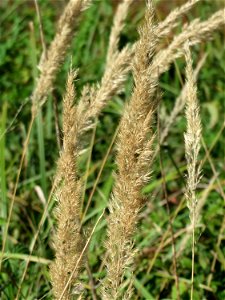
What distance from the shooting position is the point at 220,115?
4.32 m

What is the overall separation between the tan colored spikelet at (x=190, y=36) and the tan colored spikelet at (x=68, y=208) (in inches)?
24.7

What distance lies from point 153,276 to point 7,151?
1.19m

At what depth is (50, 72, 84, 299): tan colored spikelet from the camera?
5.24ft

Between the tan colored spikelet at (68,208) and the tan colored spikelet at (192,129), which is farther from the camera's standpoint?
the tan colored spikelet at (192,129)

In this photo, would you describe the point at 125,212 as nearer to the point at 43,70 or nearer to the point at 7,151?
the point at 43,70

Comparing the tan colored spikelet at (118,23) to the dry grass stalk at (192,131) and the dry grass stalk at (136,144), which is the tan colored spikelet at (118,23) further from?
the dry grass stalk at (136,144)

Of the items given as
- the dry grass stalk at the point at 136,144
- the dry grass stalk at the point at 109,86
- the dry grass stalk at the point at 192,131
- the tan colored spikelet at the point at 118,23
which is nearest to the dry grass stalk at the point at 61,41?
the dry grass stalk at the point at 109,86

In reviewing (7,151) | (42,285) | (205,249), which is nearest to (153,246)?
(205,249)

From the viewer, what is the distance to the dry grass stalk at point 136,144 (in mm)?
1475

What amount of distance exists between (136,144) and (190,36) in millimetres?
792

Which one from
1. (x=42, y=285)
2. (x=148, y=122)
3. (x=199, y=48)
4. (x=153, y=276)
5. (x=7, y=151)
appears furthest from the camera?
(x=199, y=48)

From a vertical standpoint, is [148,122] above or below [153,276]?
above

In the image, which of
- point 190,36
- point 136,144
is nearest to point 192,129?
point 136,144

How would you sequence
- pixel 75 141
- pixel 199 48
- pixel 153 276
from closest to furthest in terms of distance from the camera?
pixel 75 141 < pixel 153 276 < pixel 199 48
